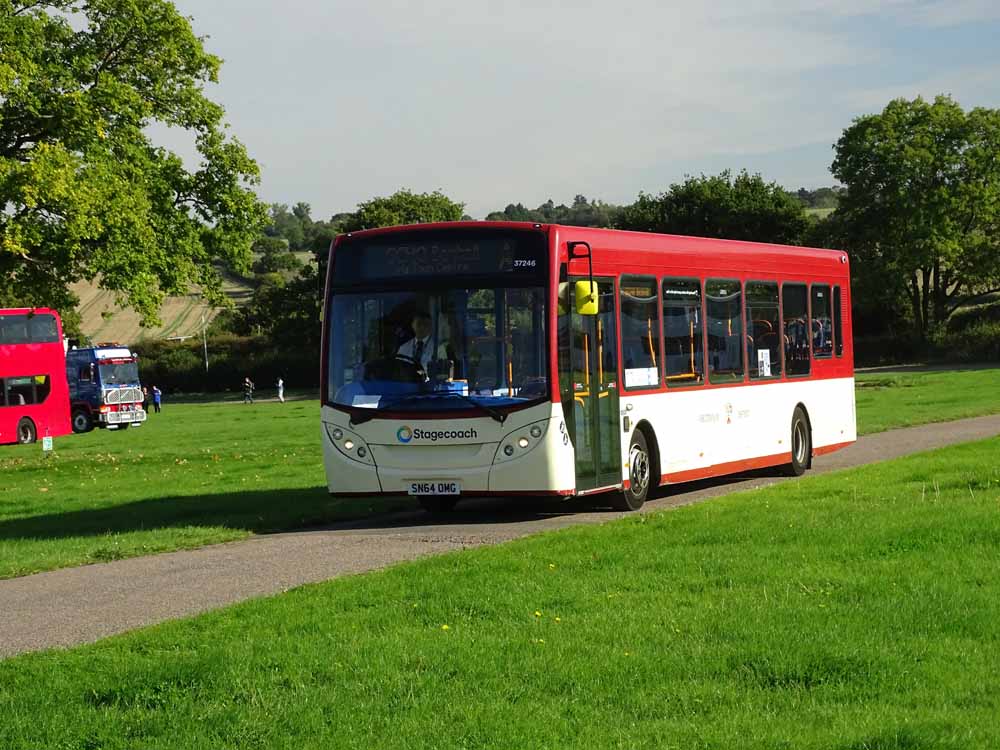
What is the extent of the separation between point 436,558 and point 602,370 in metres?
4.85

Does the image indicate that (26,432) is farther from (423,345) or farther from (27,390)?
(423,345)

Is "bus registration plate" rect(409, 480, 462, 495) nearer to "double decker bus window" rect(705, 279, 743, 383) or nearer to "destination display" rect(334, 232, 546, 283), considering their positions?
→ "destination display" rect(334, 232, 546, 283)

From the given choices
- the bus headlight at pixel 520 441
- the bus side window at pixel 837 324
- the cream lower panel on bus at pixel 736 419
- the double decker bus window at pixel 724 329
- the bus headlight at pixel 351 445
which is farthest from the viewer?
the bus side window at pixel 837 324

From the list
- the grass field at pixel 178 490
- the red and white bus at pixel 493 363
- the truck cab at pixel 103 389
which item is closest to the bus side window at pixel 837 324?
the red and white bus at pixel 493 363

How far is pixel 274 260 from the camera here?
178500 mm

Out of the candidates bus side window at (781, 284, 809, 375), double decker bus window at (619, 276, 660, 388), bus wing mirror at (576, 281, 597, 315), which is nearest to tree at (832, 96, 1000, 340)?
bus side window at (781, 284, 809, 375)

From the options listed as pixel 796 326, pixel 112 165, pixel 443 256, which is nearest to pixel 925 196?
pixel 112 165

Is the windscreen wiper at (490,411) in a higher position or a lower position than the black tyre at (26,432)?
higher

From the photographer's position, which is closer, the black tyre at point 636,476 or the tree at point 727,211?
the black tyre at point 636,476

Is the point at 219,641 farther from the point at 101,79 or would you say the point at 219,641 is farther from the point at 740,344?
the point at 101,79

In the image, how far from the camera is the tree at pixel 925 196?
80375mm

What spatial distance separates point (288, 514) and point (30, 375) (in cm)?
3988

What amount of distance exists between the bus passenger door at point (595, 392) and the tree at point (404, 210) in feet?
260

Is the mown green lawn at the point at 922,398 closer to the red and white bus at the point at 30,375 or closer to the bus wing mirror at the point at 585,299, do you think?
the bus wing mirror at the point at 585,299
